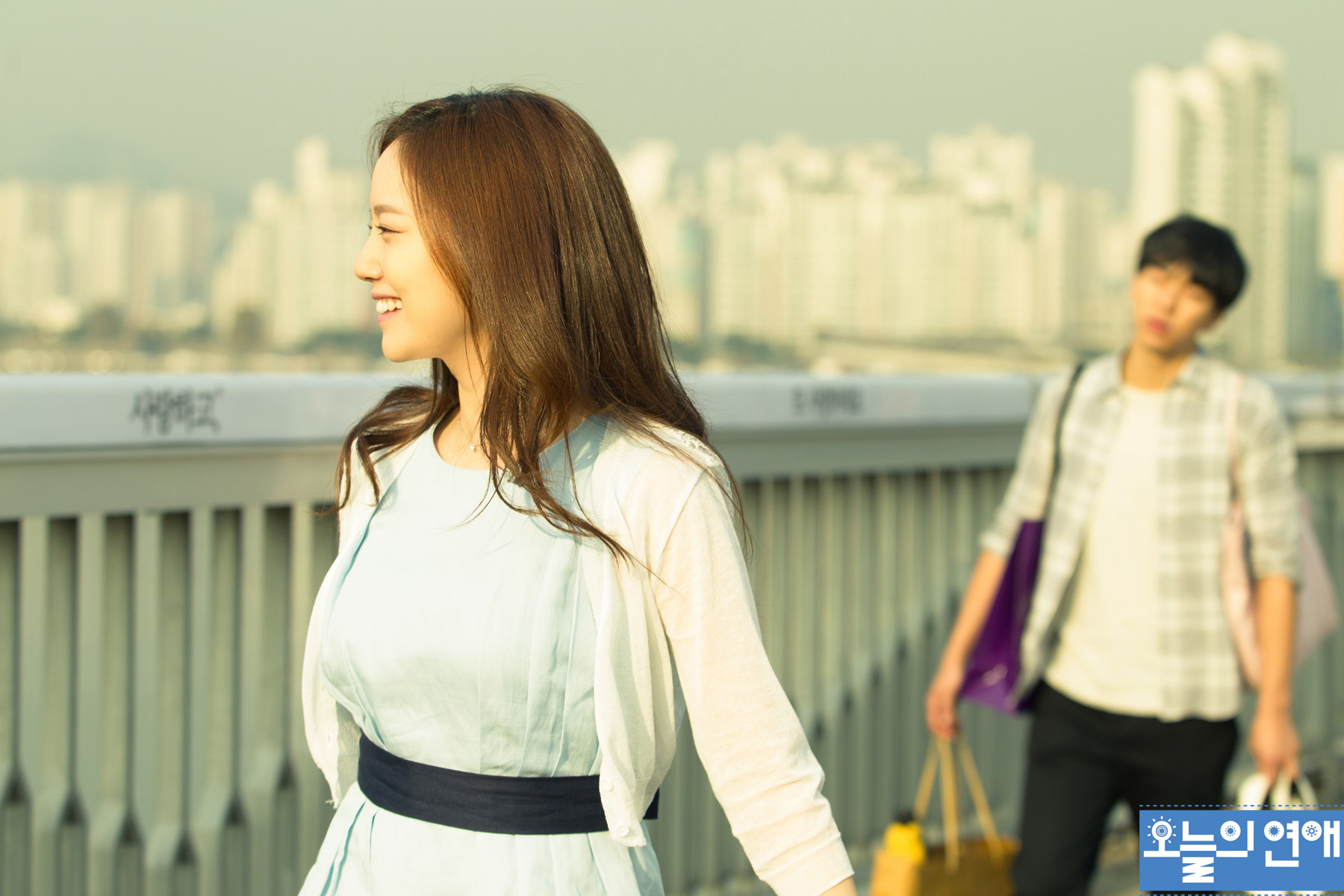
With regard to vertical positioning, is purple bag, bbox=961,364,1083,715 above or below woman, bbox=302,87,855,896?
below

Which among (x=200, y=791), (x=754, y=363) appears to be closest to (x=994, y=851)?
(x=754, y=363)

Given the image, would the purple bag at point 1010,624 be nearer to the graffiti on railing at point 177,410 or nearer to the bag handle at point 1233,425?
the bag handle at point 1233,425

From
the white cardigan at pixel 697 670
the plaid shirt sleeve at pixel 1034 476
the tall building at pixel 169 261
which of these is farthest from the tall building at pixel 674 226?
the white cardigan at pixel 697 670

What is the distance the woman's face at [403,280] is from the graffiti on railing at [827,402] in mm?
2118

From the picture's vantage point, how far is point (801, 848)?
1551 mm

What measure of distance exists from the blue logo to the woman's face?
231 centimetres

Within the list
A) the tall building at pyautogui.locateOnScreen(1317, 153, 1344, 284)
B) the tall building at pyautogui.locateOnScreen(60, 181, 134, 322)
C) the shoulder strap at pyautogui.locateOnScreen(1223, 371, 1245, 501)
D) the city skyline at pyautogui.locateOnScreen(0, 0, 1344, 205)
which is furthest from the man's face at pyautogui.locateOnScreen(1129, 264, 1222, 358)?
the tall building at pyautogui.locateOnScreen(1317, 153, 1344, 284)

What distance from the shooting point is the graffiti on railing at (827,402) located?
147 inches

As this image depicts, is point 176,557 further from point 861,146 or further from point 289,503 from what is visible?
point 861,146

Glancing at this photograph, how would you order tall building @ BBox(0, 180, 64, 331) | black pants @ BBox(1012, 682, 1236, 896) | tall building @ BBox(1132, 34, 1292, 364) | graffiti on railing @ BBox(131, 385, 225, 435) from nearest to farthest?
1. graffiti on railing @ BBox(131, 385, 225, 435)
2. tall building @ BBox(0, 180, 64, 331)
3. black pants @ BBox(1012, 682, 1236, 896)
4. tall building @ BBox(1132, 34, 1292, 364)

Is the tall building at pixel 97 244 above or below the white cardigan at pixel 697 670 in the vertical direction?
above

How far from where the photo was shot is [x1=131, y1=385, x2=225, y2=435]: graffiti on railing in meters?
2.61

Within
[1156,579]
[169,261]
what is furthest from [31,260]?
[1156,579]

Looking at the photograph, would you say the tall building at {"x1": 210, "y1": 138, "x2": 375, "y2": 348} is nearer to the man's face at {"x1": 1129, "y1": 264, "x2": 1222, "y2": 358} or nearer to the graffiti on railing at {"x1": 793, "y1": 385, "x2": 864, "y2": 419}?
the graffiti on railing at {"x1": 793, "y1": 385, "x2": 864, "y2": 419}
